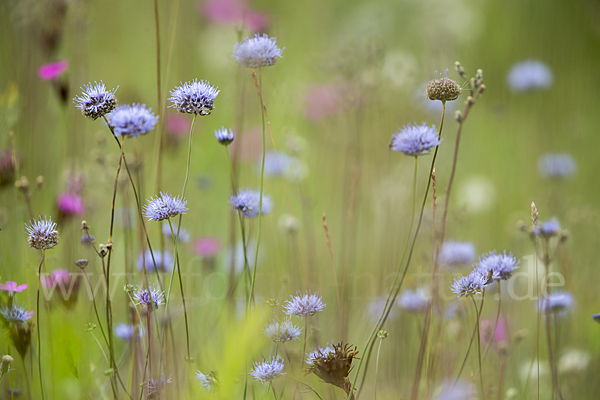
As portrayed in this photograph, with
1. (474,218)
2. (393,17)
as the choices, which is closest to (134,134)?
(474,218)

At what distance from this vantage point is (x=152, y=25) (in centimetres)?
170

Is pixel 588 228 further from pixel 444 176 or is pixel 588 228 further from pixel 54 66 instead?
pixel 54 66

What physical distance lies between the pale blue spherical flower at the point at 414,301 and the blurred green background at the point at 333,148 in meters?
0.07

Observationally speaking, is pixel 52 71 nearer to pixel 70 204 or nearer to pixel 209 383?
pixel 70 204

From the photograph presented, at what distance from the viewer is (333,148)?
7.00 feet

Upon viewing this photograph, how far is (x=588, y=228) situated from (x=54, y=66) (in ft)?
5.14

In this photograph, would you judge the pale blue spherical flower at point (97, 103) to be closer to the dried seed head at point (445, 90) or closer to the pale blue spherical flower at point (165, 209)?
the pale blue spherical flower at point (165, 209)

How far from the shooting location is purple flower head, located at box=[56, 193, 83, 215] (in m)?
1.03

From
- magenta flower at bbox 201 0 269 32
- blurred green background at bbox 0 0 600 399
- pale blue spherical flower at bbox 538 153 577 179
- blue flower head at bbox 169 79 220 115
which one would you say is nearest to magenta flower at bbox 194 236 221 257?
blurred green background at bbox 0 0 600 399

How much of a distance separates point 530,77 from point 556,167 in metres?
0.38

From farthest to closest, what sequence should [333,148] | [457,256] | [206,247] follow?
1. [333,148]
2. [206,247]
3. [457,256]

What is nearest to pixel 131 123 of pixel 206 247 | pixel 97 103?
pixel 97 103

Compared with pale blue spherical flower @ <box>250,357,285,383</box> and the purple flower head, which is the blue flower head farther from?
the purple flower head

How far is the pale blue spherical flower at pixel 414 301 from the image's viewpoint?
1.02 m
